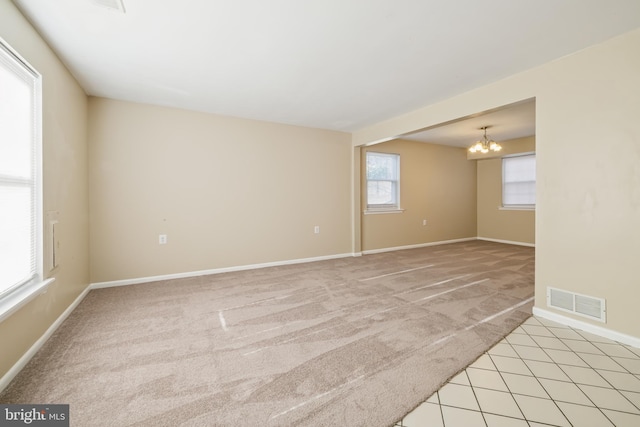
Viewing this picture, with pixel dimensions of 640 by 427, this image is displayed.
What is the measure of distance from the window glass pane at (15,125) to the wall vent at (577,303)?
14.2ft

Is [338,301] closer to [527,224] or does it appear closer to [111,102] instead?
[111,102]

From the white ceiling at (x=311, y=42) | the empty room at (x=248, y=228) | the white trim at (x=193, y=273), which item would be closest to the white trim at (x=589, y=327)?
the empty room at (x=248, y=228)

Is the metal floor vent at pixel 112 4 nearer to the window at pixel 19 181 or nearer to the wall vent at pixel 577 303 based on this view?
the window at pixel 19 181

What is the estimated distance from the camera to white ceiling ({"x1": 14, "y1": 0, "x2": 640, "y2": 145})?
1.82 metres

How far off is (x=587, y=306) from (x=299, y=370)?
8.11 ft

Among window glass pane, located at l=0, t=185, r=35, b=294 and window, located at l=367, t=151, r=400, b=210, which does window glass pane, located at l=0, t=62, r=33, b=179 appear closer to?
window glass pane, located at l=0, t=185, r=35, b=294

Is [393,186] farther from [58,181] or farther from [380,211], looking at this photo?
[58,181]

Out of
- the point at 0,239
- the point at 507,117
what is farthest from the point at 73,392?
the point at 507,117

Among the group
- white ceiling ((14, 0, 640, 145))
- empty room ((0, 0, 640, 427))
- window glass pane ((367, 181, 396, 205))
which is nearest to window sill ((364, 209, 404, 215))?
window glass pane ((367, 181, 396, 205))

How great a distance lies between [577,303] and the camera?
2336 millimetres

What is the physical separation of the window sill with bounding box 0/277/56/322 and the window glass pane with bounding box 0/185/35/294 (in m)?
0.06

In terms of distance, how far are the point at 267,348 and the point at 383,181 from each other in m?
4.57

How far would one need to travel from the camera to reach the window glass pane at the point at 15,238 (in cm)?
167

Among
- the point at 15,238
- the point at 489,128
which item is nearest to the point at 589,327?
the point at 489,128
